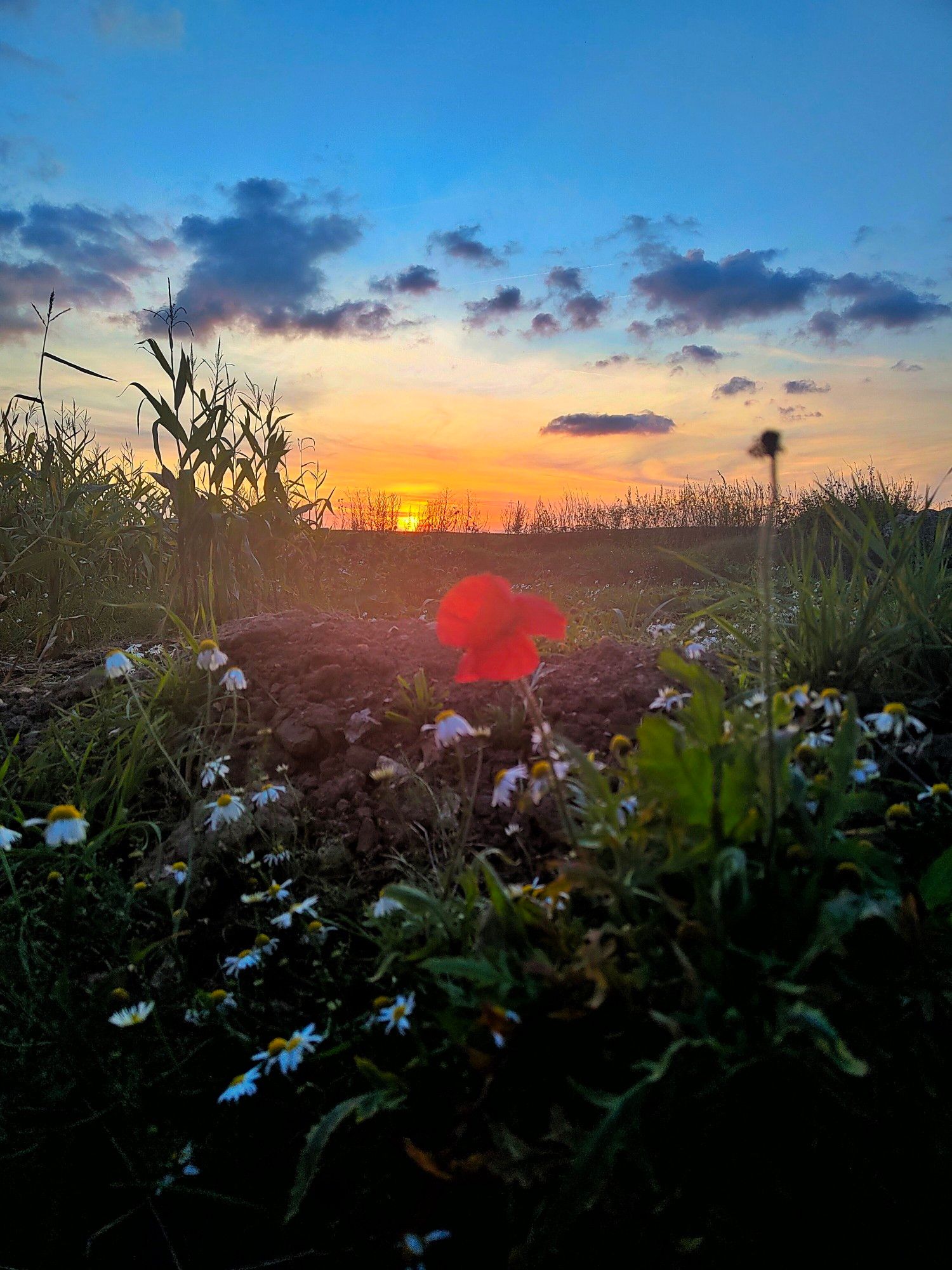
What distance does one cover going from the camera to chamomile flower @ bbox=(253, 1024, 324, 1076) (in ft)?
4.52

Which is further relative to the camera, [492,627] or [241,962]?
[241,962]

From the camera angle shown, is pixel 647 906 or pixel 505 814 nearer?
pixel 647 906

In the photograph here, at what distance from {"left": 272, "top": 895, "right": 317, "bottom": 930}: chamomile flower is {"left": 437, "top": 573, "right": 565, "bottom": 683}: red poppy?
745 millimetres

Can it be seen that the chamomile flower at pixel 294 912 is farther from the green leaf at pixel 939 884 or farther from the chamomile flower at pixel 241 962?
the green leaf at pixel 939 884

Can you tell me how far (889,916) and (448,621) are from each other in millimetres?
701

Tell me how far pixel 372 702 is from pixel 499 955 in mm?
1576

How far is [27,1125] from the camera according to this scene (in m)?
1.55

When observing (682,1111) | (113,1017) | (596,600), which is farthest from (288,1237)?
(596,600)

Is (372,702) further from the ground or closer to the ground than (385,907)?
further from the ground

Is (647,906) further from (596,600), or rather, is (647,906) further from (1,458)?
(596,600)

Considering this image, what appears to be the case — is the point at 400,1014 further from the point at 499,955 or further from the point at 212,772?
the point at 212,772

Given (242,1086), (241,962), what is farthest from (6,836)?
(242,1086)

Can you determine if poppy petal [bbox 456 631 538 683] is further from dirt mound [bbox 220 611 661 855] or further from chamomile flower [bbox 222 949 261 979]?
chamomile flower [bbox 222 949 261 979]

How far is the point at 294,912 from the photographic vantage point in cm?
179
